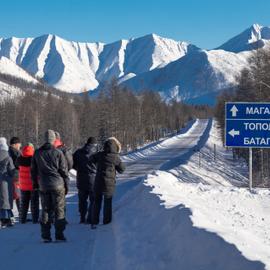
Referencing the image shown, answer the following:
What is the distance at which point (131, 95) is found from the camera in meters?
89.7

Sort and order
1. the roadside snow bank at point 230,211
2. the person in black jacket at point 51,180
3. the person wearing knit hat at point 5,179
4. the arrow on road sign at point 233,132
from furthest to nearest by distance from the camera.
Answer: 1. the arrow on road sign at point 233,132
2. the person wearing knit hat at point 5,179
3. the person in black jacket at point 51,180
4. the roadside snow bank at point 230,211

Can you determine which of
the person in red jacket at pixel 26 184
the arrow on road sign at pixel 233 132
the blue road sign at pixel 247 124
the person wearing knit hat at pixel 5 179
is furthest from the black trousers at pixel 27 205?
the arrow on road sign at pixel 233 132

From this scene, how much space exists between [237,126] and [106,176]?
5.05 m

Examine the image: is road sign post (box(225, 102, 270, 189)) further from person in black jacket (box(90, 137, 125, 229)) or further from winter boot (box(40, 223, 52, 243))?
winter boot (box(40, 223, 52, 243))

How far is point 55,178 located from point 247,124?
270 inches

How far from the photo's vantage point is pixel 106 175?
10.8m

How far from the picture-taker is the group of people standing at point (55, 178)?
9.31 metres

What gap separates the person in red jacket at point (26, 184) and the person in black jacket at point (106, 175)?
1.57 m

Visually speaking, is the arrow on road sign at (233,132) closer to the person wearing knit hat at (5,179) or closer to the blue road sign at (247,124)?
the blue road sign at (247,124)

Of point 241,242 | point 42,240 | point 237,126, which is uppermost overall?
point 237,126

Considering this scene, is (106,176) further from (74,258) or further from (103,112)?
(103,112)

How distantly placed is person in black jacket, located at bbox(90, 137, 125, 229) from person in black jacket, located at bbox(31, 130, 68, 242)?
59.5 inches

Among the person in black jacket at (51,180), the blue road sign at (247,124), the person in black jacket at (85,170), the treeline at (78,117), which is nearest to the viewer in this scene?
the person in black jacket at (51,180)

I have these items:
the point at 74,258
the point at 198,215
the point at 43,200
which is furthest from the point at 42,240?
the point at 198,215
